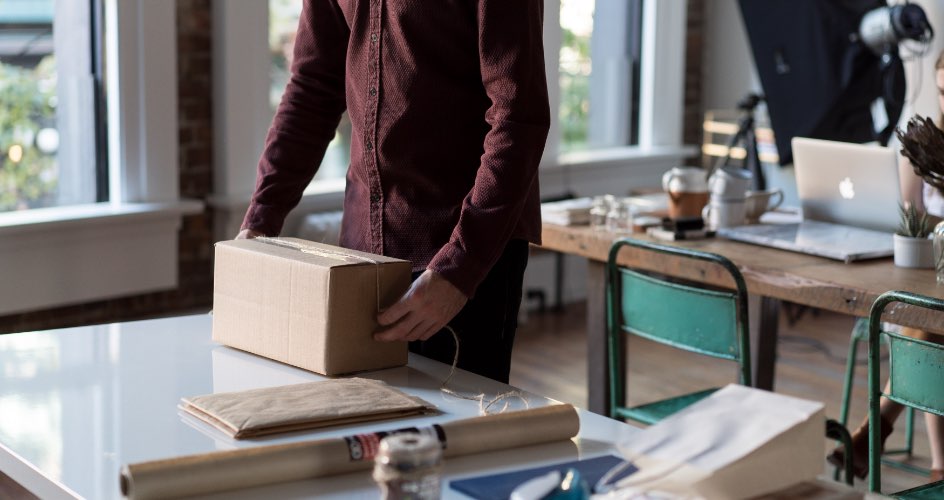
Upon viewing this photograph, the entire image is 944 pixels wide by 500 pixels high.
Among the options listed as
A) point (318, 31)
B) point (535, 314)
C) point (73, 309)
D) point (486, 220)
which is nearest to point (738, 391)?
point (486, 220)

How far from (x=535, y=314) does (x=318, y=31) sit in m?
3.47

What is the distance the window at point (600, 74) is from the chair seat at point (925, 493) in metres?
3.55

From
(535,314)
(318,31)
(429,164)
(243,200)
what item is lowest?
(535,314)

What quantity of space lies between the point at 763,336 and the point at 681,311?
0.47 m

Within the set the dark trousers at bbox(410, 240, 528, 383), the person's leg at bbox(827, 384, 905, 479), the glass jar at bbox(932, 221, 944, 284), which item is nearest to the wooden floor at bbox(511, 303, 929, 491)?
the person's leg at bbox(827, 384, 905, 479)

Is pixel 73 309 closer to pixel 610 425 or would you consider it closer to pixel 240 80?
pixel 240 80

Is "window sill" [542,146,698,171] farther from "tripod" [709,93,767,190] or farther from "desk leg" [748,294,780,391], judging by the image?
"desk leg" [748,294,780,391]

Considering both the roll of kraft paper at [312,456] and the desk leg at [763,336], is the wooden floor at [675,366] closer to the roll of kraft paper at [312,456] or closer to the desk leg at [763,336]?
the desk leg at [763,336]

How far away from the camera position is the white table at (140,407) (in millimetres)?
1338

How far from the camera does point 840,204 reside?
321 centimetres

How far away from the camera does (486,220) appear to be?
5.80 ft

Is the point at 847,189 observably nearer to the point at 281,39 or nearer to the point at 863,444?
the point at 863,444

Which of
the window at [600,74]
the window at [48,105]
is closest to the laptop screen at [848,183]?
the window at [48,105]

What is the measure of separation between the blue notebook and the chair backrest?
3.84ft
